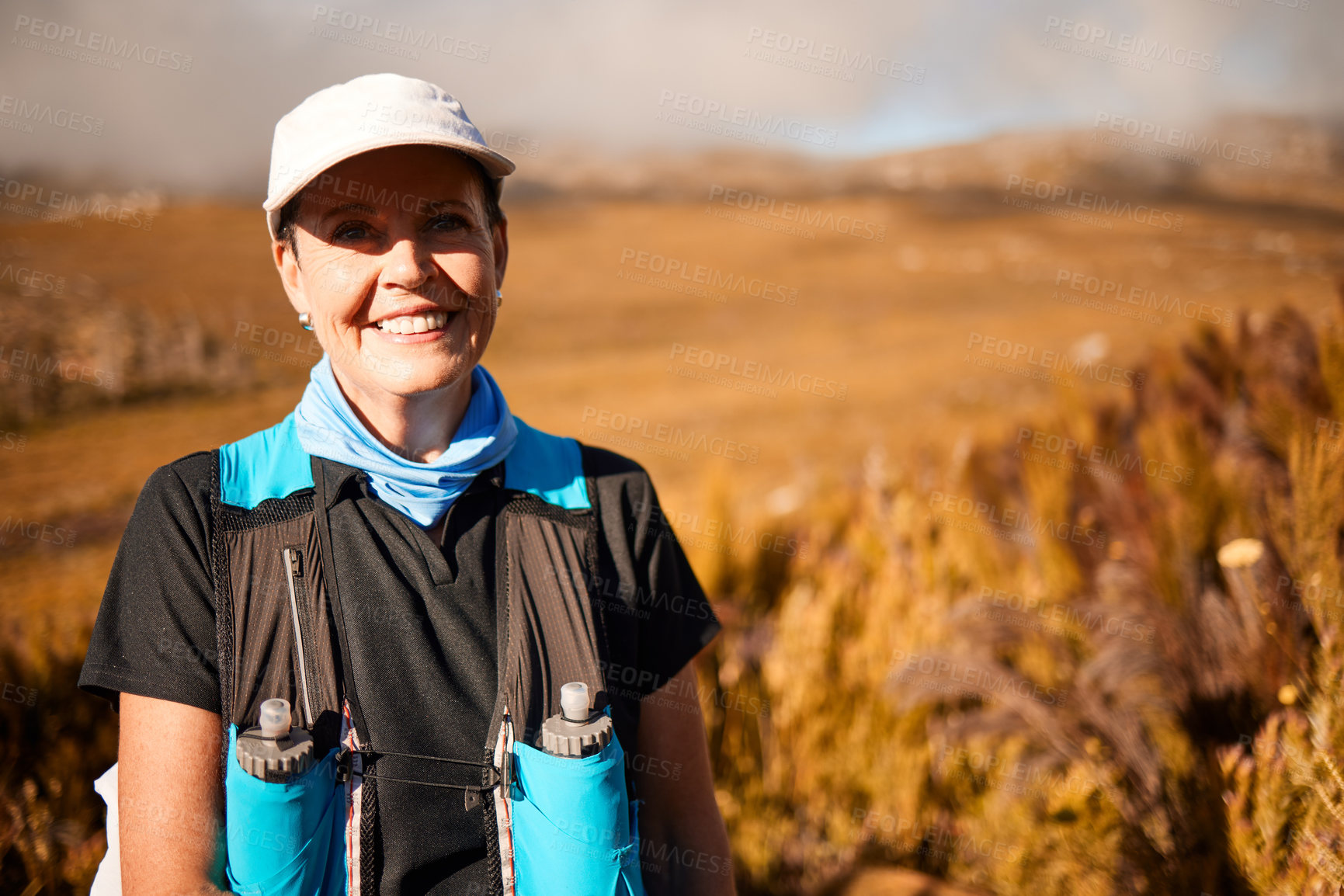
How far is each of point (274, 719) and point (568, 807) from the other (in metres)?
0.49

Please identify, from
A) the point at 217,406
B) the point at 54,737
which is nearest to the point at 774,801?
the point at 54,737

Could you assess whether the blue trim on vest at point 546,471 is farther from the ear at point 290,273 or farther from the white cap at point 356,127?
the white cap at point 356,127

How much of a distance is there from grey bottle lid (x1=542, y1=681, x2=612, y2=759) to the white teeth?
698 mm

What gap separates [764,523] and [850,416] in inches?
254

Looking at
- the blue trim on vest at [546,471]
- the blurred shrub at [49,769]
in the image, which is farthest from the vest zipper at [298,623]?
the blurred shrub at [49,769]

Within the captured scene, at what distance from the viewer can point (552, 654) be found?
143 cm

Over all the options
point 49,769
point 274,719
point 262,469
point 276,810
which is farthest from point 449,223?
point 49,769

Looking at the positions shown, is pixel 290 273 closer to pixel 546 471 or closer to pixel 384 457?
pixel 384 457

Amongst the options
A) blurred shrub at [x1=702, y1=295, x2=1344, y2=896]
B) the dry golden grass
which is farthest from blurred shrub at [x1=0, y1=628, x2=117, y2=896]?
blurred shrub at [x1=702, y1=295, x2=1344, y2=896]

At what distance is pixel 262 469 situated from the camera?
1.41m

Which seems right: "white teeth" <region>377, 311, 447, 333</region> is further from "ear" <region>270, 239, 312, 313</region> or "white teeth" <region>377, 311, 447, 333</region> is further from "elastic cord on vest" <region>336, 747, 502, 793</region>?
"elastic cord on vest" <region>336, 747, 502, 793</region>

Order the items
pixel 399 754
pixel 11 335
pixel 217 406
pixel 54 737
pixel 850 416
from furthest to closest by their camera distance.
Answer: pixel 850 416, pixel 217 406, pixel 11 335, pixel 54 737, pixel 399 754

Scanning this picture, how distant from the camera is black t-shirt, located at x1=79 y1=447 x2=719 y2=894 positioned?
1.23 m

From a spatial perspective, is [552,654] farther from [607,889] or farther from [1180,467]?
[1180,467]
